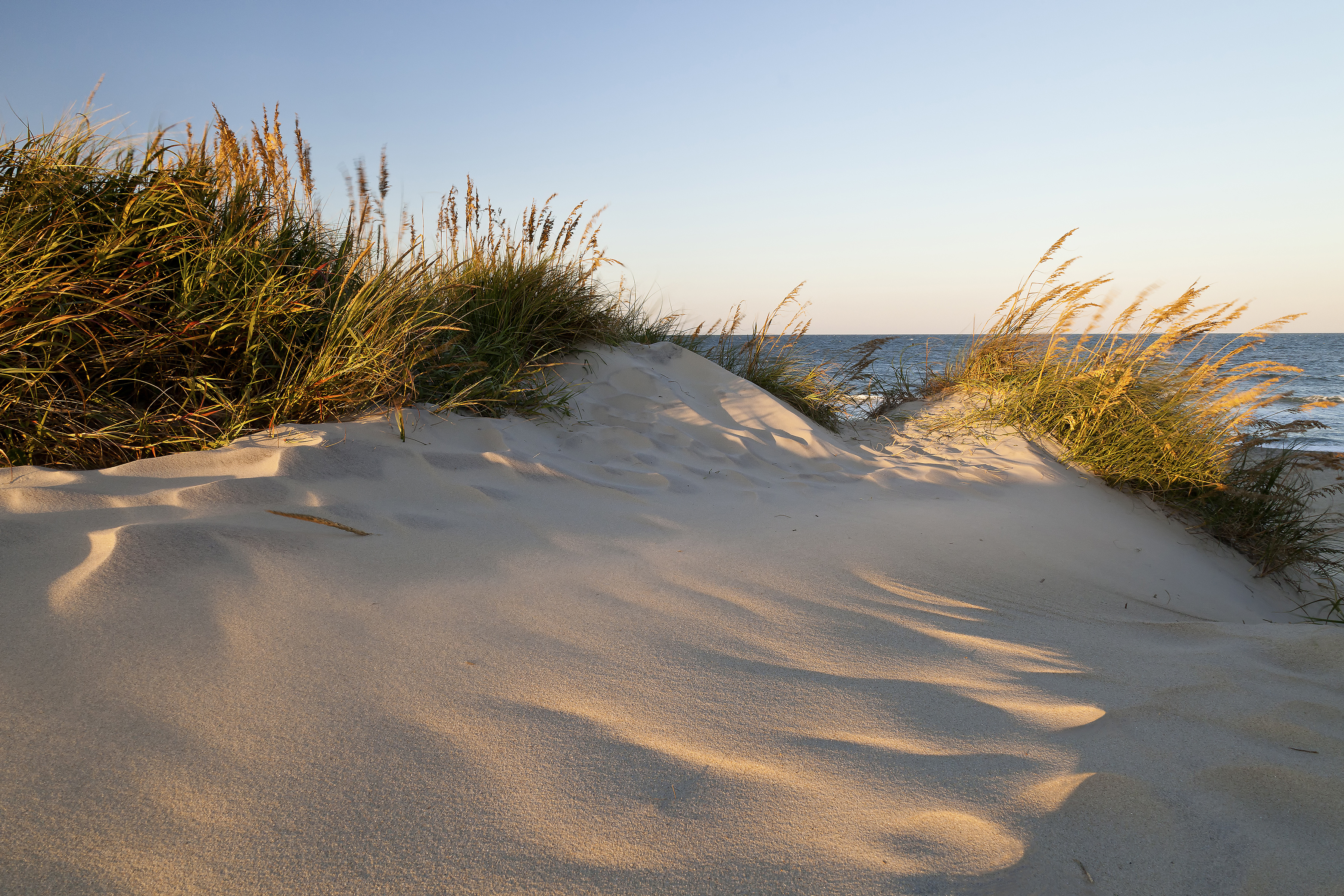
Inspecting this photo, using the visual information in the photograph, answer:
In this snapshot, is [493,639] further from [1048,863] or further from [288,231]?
[288,231]

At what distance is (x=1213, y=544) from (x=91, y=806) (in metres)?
4.43

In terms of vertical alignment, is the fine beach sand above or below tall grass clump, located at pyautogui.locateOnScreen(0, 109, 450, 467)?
below

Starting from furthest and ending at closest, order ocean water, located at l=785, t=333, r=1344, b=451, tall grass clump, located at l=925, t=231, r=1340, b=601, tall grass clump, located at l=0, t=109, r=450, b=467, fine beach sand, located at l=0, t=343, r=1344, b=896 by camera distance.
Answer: ocean water, located at l=785, t=333, r=1344, b=451 < tall grass clump, located at l=925, t=231, r=1340, b=601 < tall grass clump, located at l=0, t=109, r=450, b=467 < fine beach sand, located at l=0, t=343, r=1344, b=896

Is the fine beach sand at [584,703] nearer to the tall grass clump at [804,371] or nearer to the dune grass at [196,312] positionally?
the dune grass at [196,312]

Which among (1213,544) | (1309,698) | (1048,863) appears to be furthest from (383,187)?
(1213,544)

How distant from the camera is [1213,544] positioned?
11.6 feet

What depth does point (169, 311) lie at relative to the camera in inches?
103

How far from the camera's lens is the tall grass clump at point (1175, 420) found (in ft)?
11.8

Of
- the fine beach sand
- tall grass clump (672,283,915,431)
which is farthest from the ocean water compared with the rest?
the fine beach sand

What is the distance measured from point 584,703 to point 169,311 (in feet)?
7.76

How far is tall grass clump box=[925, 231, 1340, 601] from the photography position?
3594 millimetres

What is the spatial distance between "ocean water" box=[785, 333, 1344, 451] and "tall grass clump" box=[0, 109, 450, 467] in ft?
12.4

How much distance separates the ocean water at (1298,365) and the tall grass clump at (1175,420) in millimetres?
273

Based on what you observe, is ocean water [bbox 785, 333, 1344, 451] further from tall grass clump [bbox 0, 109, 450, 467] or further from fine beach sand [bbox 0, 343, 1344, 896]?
tall grass clump [bbox 0, 109, 450, 467]
